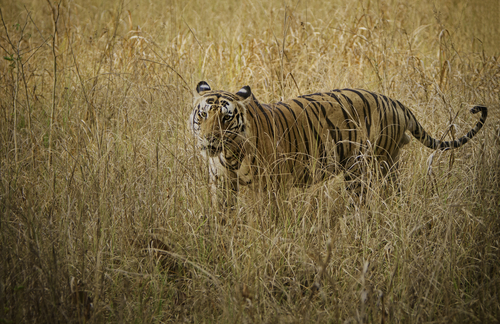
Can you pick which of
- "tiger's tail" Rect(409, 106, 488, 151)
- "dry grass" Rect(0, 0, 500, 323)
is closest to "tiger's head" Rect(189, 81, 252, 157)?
"dry grass" Rect(0, 0, 500, 323)

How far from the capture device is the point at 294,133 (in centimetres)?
315

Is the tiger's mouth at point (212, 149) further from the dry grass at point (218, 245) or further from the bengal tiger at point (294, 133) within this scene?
the dry grass at point (218, 245)

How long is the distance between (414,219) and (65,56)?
14.7 ft

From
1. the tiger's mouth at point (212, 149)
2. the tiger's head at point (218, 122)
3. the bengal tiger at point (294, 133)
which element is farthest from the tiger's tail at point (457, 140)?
the tiger's mouth at point (212, 149)

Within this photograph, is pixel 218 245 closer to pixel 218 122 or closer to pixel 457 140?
pixel 218 122

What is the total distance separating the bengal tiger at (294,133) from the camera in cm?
275

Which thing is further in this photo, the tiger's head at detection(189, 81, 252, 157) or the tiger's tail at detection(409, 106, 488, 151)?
the tiger's tail at detection(409, 106, 488, 151)

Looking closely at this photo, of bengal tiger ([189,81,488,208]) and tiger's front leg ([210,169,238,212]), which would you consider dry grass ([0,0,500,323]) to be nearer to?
tiger's front leg ([210,169,238,212])

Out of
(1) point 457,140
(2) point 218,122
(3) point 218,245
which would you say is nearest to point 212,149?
(2) point 218,122

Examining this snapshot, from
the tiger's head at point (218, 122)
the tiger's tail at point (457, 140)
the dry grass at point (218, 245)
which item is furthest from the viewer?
the tiger's tail at point (457, 140)

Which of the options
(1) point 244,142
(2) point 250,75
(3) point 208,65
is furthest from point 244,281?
(3) point 208,65

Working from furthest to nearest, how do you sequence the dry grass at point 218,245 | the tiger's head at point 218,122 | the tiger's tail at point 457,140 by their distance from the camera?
the tiger's tail at point 457,140 < the tiger's head at point 218,122 < the dry grass at point 218,245

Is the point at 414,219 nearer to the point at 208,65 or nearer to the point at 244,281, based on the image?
the point at 244,281

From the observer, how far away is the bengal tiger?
2.75m
